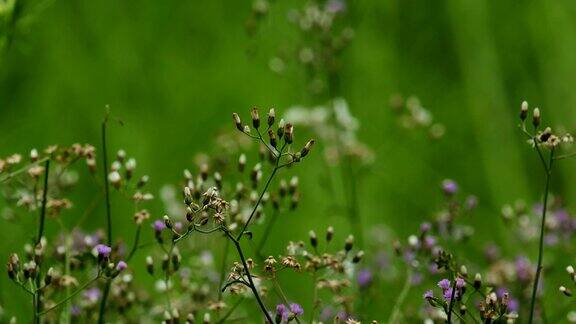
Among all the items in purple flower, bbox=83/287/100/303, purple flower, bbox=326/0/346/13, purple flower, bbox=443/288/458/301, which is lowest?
purple flower, bbox=443/288/458/301

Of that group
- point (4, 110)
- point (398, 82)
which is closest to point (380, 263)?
point (398, 82)

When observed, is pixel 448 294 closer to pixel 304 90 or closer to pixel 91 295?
pixel 91 295

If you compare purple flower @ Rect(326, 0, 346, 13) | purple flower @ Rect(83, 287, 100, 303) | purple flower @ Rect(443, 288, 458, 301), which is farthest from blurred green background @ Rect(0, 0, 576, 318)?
purple flower @ Rect(443, 288, 458, 301)

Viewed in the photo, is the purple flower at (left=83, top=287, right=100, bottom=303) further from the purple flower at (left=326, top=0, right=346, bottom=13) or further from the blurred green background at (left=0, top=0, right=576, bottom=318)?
the blurred green background at (left=0, top=0, right=576, bottom=318)

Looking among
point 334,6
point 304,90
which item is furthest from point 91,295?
point 304,90

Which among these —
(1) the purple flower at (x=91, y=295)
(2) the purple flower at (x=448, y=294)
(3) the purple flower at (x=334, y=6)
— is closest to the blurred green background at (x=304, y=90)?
(3) the purple flower at (x=334, y=6)

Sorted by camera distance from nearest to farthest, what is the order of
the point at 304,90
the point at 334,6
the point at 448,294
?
the point at 448,294 < the point at 334,6 < the point at 304,90

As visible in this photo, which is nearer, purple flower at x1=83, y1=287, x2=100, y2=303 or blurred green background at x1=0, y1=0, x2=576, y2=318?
purple flower at x1=83, y1=287, x2=100, y2=303

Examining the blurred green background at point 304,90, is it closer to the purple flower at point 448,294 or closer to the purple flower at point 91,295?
the purple flower at point 91,295
